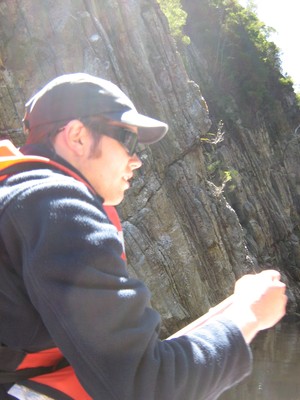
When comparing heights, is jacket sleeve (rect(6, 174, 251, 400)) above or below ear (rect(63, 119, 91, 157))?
below

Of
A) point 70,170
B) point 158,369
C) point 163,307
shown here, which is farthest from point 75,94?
point 163,307

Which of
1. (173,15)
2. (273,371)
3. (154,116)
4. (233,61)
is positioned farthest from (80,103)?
(233,61)

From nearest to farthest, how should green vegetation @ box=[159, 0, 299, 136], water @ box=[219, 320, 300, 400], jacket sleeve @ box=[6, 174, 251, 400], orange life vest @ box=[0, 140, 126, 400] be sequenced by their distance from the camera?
1. jacket sleeve @ box=[6, 174, 251, 400]
2. orange life vest @ box=[0, 140, 126, 400]
3. water @ box=[219, 320, 300, 400]
4. green vegetation @ box=[159, 0, 299, 136]

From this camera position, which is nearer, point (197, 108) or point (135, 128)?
point (135, 128)

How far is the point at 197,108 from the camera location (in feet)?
60.6

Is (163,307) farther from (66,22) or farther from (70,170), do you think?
(70,170)

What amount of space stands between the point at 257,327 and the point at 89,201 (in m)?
0.64

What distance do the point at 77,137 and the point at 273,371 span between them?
14346mm

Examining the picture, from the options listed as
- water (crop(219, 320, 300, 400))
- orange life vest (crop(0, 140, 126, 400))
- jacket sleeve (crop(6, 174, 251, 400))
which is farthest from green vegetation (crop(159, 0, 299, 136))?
jacket sleeve (crop(6, 174, 251, 400))

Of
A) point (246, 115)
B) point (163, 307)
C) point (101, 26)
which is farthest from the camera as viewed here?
point (246, 115)

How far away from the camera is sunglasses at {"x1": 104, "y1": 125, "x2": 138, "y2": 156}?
1683 millimetres

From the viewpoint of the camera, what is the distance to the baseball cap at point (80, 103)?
165cm

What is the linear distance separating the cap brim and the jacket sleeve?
1.06 feet

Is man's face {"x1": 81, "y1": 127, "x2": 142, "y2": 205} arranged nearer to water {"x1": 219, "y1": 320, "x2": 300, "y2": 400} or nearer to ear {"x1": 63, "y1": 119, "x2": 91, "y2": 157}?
ear {"x1": 63, "y1": 119, "x2": 91, "y2": 157}
